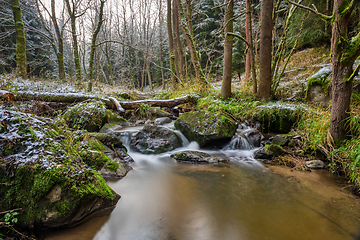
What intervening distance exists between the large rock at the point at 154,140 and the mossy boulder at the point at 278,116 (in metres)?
2.95

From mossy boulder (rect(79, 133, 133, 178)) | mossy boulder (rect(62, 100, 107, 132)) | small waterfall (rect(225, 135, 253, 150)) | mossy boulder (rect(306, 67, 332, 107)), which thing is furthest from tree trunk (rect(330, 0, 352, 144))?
mossy boulder (rect(62, 100, 107, 132))

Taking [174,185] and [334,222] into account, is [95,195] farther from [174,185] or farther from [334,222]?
[334,222]

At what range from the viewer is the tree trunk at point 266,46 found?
6.60 metres

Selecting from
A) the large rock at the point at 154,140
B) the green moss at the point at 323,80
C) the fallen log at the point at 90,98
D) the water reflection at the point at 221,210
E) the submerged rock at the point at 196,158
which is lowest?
the water reflection at the point at 221,210

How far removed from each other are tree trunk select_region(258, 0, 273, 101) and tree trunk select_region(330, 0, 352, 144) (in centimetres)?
319

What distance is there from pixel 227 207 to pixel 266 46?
6.03 m

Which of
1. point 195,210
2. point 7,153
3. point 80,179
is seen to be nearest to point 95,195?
point 80,179

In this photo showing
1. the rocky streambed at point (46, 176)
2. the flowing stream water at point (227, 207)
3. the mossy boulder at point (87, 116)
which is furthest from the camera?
the mossy boulder at point (87, 116)

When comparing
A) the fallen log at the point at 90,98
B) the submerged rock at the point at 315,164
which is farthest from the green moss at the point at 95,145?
the submerged rock at the point at 315,164

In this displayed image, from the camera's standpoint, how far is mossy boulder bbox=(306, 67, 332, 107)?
18.1 ft

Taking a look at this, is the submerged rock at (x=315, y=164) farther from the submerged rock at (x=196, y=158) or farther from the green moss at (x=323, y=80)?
the green moss at (x=323, y=80)

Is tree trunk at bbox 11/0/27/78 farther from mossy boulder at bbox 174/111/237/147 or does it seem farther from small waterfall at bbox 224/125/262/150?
small waterfall at bbox 224/125/262/150

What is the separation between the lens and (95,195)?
2.55m

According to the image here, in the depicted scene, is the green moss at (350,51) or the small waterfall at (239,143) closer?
the green moss at (350,51)
